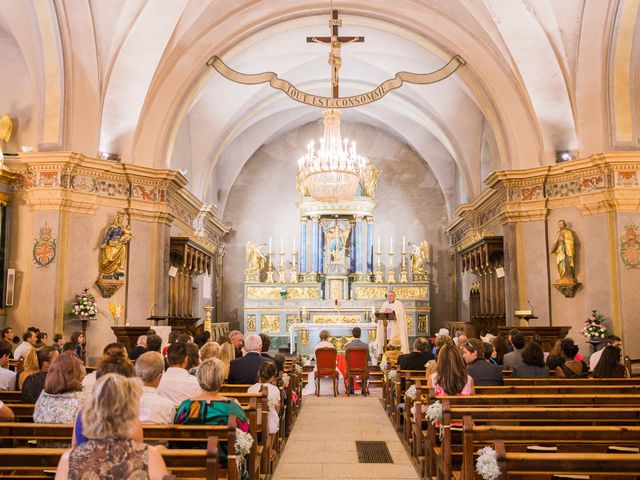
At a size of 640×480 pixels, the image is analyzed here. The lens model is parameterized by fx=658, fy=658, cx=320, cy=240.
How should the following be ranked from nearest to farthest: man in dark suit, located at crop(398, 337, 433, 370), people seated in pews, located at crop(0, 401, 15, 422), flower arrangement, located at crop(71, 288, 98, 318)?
1. people seated in pews, located at crop(0, 401, 15, 422)
2. man in dark suit, located at crop(398, 337, 433, 370)
3. flower arrangement, located at crop(71, 288, 98, 318)

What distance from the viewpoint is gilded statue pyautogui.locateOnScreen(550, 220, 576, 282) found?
13031mm

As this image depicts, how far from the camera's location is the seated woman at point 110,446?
8.79ft

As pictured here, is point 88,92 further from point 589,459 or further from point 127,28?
point 589,459

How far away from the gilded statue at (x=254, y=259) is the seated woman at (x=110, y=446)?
17505mm

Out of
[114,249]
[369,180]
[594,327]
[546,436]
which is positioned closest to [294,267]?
[369,180]

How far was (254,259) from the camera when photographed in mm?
20391

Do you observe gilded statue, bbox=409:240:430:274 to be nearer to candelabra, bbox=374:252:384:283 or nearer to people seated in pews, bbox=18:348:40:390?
candelabra, bbox=374:252:384:283

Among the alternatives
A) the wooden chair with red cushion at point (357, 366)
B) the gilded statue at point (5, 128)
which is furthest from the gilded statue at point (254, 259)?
the wooden chair with red cushion at point (357, 366)

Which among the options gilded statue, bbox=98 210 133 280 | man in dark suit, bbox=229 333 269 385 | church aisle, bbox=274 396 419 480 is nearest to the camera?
church aisle, bbox=274 396 419 480

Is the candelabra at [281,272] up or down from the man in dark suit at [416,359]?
up

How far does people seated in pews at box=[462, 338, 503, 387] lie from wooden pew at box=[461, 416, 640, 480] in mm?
2123

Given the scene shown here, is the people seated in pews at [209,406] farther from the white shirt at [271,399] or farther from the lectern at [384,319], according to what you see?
the lectern at [384,319]

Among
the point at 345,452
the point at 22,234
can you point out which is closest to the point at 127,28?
the point at 22,234

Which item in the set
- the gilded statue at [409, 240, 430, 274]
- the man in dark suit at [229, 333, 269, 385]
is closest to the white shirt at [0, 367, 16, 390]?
the man in dark suit at [229, 333, 269, 385]
